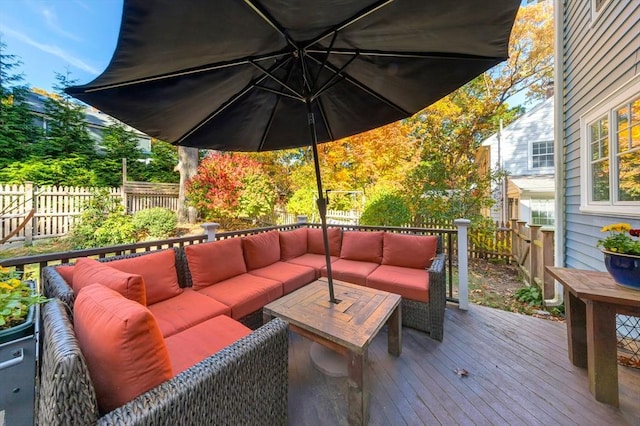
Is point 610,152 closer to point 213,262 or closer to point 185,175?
point 213,262

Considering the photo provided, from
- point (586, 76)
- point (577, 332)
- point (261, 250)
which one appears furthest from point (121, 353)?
point (586, 76)

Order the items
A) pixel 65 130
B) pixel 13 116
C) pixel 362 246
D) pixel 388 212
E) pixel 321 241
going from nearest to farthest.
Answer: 1. pixel 362 246
2. pixel 321 241
3. pixel 388 212
4. pixel 13 116
5. pixel 65 130

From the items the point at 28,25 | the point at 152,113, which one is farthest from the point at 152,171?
the point at 152,113

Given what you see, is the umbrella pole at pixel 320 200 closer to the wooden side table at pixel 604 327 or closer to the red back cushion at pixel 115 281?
the red back cushion at pixel 115 281

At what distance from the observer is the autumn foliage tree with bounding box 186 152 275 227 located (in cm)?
676

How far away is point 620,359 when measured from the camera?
208 cm

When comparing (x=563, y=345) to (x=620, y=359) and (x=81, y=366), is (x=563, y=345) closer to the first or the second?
(x=620, y=359)

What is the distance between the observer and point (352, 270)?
10.0 ft

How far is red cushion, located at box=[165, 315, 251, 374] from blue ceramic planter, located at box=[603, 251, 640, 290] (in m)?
2.61

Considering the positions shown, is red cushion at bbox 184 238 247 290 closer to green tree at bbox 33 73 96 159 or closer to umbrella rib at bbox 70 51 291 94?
umbrella rib at bbox 70 51 291 94

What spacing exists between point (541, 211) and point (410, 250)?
25.0ft

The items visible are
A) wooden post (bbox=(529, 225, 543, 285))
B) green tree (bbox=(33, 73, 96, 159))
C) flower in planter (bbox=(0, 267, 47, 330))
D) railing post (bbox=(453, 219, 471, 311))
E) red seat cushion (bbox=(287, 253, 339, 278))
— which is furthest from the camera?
green tree (bbox=(33, 73, 96, 159))

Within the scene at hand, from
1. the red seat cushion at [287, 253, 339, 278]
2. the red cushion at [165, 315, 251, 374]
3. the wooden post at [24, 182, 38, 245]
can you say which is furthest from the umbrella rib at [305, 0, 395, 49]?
the wooden post at [24, 182, 38, 245]

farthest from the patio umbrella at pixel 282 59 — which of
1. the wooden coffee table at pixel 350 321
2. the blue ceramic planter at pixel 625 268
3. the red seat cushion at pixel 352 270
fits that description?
the blue ceramic planter at pixel 625 268
